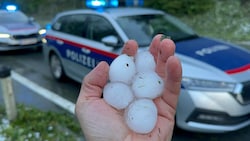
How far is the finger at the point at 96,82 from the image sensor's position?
151 cm

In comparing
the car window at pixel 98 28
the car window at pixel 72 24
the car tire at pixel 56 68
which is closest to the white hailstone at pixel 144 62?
the car window at pixel 98 28

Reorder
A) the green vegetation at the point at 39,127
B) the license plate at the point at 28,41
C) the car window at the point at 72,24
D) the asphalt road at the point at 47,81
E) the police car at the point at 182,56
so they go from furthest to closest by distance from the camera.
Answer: the license plate at the point at 28,41 < the car window at the point at 72,24 < the asphalt road at the point at 47,81 < the police car at the point at 182,56 < the green vegetation at the point at 39,127

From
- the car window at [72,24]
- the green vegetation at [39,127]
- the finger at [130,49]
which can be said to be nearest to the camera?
the finger at [130,49]

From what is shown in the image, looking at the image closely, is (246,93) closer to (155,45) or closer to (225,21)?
(155,45)

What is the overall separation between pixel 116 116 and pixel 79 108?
207mm

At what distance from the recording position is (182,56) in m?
3.78

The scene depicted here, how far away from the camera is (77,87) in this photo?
18.7 feet

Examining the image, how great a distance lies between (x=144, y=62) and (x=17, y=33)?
25.7 ft

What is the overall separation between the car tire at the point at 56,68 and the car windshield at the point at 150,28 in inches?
72.2

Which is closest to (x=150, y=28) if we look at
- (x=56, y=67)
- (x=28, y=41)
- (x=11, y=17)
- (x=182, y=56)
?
(x=182, y=56)

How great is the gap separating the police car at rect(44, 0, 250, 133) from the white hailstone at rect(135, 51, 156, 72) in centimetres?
199

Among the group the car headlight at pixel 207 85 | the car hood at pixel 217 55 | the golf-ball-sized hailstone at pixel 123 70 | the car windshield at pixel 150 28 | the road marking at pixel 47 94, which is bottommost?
the road marking at pixel 47 94

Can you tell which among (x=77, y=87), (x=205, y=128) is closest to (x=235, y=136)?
(x=205, y=128)

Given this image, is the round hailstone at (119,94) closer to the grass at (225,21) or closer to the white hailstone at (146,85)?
the white hailstone at (146,85)
